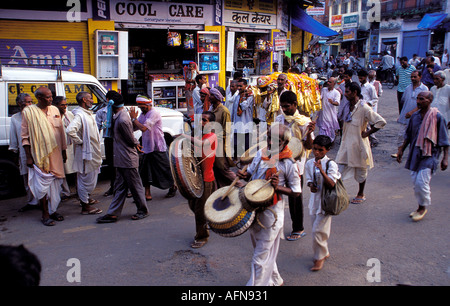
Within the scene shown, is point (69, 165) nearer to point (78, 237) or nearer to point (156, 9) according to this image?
point (78, 237)

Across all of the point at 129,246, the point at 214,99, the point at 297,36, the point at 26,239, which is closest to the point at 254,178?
the point at 129,246

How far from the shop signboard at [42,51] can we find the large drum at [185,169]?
6.42 metres

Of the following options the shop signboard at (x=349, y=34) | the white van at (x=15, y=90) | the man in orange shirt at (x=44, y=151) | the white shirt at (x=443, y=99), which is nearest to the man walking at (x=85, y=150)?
the man in orange shirt at (x=44, y=151)

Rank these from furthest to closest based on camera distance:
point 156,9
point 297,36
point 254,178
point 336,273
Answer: point 297,36 < point 156,9 < point 336,273 < point 254,178

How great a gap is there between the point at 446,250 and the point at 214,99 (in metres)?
3.45

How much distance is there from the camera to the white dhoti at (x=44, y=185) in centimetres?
552

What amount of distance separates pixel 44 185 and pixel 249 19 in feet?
34.1

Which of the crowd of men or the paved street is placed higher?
the crowd of men

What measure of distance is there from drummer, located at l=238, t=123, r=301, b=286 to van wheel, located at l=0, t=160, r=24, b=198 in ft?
15.4

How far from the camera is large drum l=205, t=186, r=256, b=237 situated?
340cm

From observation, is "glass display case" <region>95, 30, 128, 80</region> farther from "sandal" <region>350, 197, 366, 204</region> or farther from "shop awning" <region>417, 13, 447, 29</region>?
"shop awning" <region>417, 13, 447, 29</region>

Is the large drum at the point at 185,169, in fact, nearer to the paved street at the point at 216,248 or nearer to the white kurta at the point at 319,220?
the paved street at the point at 216,248

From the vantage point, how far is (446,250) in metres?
4.55

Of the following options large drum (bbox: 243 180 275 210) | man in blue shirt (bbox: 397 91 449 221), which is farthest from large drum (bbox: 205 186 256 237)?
man in blue shirt (bbox: 397 91 449 221)
